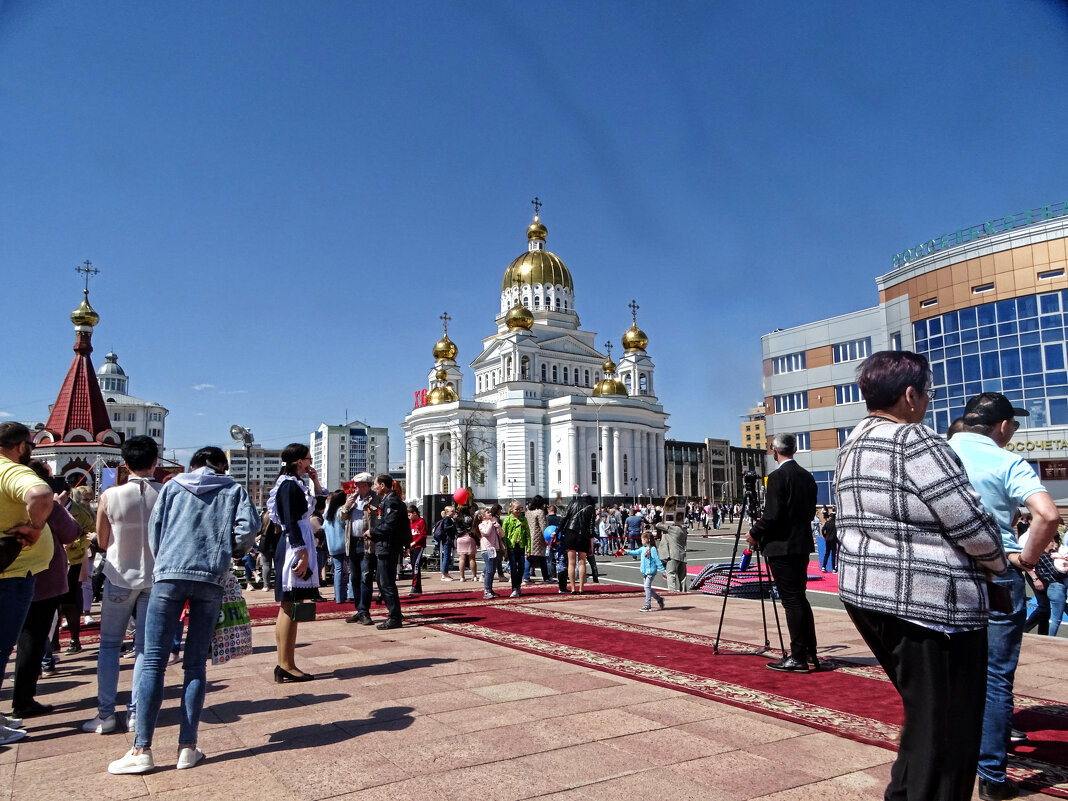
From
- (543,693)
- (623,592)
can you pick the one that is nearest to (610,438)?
(623,592)

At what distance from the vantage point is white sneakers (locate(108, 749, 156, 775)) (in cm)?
402

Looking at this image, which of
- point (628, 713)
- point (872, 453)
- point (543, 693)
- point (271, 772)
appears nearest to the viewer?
point (872, 453)

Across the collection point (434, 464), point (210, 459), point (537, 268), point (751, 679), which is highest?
point (537, 268)

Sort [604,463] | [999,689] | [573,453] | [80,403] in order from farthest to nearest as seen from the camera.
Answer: [604,463] < [573,453] < [80,403] < [999,689]

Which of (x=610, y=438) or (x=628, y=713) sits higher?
(x=610, y=438)

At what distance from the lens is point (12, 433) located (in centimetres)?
483

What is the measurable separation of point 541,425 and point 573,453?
4411mm

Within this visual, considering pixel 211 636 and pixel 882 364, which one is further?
pixel 211 636

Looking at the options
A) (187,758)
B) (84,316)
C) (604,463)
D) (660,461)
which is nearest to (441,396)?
(604,463)

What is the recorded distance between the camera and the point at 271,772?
4039 millimetres

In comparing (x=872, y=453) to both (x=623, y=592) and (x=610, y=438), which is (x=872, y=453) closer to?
(x=623, y=592)

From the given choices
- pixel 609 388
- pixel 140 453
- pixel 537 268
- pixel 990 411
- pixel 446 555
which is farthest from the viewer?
pixel 537 268

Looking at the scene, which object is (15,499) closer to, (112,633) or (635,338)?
(112,633)

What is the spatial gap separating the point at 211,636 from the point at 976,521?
3951mm
